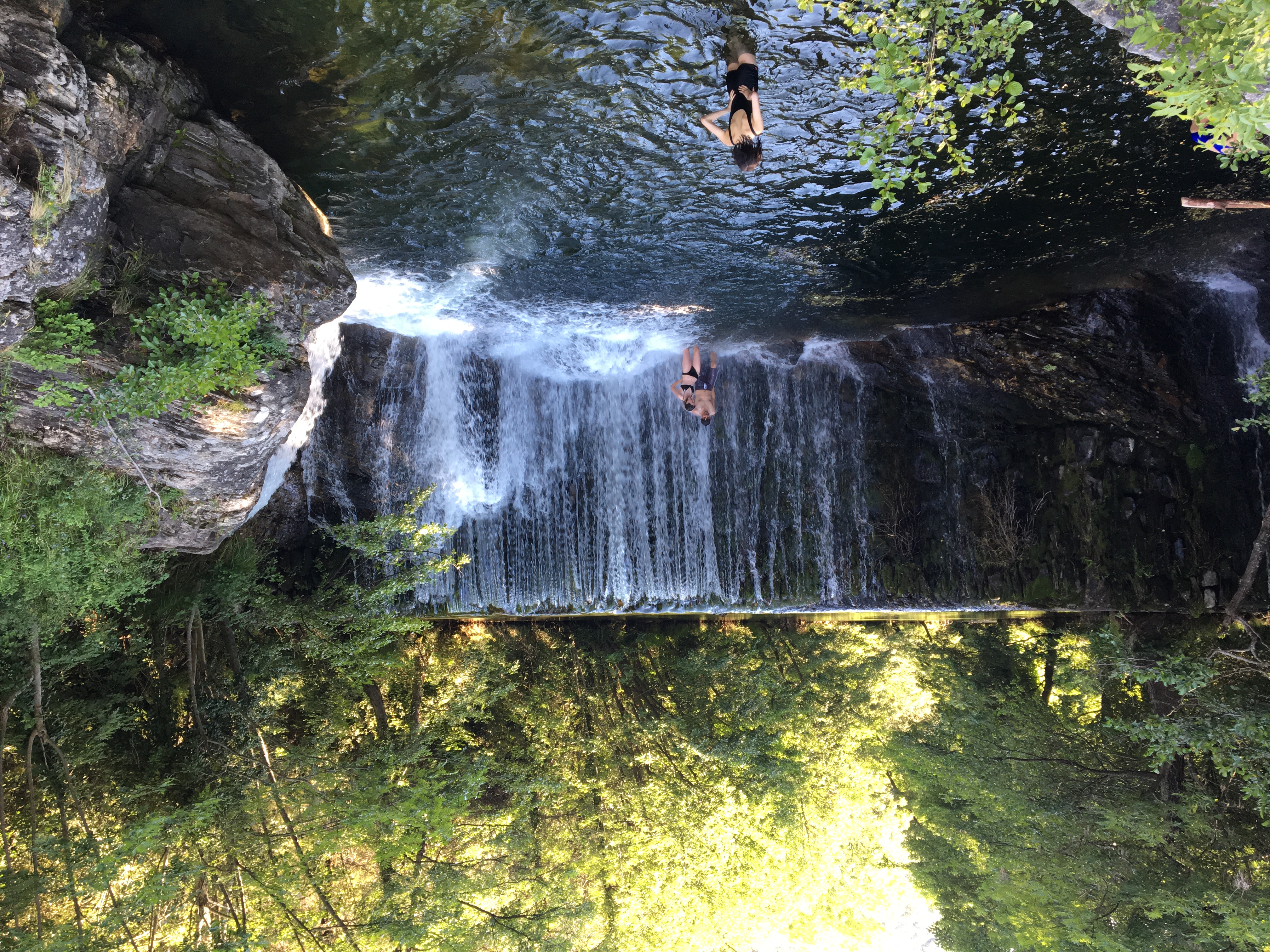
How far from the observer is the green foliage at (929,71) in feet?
18.7

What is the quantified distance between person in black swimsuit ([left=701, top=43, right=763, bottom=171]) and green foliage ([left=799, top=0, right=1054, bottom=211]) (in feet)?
2.32

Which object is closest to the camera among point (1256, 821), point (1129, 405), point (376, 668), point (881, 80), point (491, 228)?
point (881, 80)

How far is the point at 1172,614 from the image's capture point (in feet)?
34.5

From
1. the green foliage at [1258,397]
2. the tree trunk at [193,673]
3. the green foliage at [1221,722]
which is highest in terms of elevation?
the green foliage at [1258,397]

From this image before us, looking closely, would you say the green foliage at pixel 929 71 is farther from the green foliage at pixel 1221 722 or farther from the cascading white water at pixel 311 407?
the cascading white water at pixel 311 407

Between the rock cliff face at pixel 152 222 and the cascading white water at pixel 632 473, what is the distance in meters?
4.28

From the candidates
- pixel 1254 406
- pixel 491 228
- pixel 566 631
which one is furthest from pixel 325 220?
pixel 1254 406

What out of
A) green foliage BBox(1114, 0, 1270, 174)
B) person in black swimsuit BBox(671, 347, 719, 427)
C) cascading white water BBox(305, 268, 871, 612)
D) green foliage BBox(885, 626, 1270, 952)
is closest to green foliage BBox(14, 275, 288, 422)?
cascading white water BBox(305, 268, 871, 612)

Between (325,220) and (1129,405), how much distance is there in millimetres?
11561

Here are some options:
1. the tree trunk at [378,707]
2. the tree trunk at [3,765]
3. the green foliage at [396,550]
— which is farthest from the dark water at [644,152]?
the tree trunk at [378,707]

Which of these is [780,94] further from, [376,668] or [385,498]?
[376,668]

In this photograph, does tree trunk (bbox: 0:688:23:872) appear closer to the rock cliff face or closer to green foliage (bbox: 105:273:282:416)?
the rock cliff face

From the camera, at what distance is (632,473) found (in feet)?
42.9

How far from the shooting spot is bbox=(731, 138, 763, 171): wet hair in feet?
23.1
